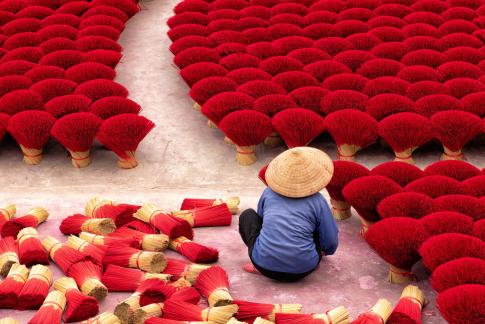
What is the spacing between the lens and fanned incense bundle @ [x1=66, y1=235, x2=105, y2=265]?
333 cm

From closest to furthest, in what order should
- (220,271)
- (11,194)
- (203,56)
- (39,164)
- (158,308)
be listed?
(158,308) → (220,271) → (11,194) → (39,164) → (203,56)

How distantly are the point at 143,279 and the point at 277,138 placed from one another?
5.31 ft

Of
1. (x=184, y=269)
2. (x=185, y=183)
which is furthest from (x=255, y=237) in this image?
(x=185, y=183)

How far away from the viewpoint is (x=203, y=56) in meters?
5.16

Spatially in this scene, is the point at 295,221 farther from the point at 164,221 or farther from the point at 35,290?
the point at 35,290

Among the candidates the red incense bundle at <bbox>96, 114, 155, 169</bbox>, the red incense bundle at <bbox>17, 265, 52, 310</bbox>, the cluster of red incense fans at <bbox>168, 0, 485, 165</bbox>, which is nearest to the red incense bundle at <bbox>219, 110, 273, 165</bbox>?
the cluster of red incense fans at <bbox>168, 0, 485, 165</bbox>

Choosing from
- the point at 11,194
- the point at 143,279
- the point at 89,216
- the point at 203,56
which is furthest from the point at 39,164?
the point at 143,279

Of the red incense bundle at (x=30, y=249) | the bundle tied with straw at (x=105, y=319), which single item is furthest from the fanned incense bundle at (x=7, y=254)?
the bundle tied with straw at (x=105, y=319)

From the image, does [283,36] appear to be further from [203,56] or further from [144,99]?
[144,99]

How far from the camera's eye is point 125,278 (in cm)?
322

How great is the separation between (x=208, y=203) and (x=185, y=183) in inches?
21.9

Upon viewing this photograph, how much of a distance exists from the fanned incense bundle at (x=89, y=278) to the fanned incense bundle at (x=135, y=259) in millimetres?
86

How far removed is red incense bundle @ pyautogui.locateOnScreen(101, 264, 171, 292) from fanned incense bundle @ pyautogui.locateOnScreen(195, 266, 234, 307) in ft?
0.45

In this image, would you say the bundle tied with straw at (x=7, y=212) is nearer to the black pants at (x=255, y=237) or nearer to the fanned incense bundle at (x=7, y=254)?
the fanned incense bundle at (x=7, y=254)
